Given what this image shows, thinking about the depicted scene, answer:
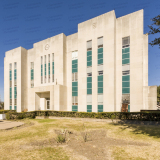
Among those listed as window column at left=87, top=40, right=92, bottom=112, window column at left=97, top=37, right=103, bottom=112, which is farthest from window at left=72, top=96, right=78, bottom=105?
window column at left=97, top=37, right=103, bottom=112

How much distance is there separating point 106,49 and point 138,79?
7927 millimetres

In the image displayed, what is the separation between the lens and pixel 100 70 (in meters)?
21.9

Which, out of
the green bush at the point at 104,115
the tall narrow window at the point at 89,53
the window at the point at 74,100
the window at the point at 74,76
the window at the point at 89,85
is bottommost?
the green bush at the point at 104,115

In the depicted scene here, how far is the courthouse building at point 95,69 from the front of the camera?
19547 millimetres

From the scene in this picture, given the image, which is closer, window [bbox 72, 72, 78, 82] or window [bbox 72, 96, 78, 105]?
window [bbox 72, 96, 78, 105]

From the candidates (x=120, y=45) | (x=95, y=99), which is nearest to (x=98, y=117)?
(x=95, y=99)

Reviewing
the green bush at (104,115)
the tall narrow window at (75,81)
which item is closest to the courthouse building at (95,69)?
the tall narrow window at (75,81)

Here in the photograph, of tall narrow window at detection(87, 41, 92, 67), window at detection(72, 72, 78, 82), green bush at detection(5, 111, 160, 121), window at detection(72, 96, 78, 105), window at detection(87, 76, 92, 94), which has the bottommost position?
green bush at detection(5, 111, 160, 121)

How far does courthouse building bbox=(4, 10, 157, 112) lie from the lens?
64.1 ft

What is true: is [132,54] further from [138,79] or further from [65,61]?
[65,61]

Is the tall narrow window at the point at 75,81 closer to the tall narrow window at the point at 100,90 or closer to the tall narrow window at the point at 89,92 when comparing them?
the tall narrow window at the point at 89,92

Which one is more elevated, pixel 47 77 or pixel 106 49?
pixel 106 49

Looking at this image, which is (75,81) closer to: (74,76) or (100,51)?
(74,76)

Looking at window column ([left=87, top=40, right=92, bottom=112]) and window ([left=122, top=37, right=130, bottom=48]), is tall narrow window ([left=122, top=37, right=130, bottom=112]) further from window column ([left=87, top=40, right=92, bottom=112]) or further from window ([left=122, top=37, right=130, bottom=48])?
window column ([left=87, top=40, right=92, bottom=112])
